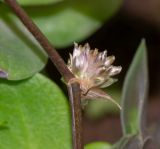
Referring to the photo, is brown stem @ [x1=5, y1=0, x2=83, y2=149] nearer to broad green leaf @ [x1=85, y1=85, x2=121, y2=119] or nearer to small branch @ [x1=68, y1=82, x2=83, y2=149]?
small branch @ [x1=68, y1=82, x2=83, y2=149]

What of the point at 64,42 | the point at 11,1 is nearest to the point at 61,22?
the point at 64,42

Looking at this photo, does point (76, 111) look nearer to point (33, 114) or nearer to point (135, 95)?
point (33, 114)

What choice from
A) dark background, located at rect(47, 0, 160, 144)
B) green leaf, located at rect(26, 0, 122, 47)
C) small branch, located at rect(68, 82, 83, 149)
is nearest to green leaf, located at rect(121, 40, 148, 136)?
green leaf, located at rect(26, 0, 122, 47)

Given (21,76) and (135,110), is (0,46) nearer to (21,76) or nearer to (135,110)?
(21,76)

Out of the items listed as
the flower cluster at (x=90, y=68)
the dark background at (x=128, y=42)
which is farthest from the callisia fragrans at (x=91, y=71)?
the dark background at (x=128, y=42)

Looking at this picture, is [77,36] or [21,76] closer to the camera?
[21,76]

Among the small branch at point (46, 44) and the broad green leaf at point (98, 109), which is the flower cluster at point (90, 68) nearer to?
the small branch at point (46, 44)
